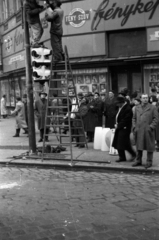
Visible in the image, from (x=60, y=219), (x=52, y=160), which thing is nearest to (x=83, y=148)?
(x=52, y=160)

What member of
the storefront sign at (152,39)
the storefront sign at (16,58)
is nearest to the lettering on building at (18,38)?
the storefront sign at (16,58)

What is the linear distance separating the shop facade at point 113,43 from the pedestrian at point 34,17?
20.9 ft

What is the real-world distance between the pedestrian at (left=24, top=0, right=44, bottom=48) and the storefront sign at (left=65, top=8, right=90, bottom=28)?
745 cm

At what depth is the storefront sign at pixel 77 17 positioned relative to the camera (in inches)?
695

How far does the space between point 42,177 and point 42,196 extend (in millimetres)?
1694

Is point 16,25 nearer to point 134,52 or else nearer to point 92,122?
point 134,52

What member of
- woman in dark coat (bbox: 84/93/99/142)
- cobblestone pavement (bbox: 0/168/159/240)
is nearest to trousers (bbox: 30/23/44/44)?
woman in dark coat (bbox: 84/93/99/142)

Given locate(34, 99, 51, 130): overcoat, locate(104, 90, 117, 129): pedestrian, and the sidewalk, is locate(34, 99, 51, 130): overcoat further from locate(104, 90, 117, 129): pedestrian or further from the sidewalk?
locate(104, 90, 117, 129): pedestrian

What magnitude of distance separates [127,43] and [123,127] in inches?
348

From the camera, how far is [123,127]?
29.6ft

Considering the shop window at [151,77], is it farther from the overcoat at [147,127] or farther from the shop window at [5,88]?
the shop window at [5,88]

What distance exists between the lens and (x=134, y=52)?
54.9 ft

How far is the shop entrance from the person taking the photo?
16.8 metres

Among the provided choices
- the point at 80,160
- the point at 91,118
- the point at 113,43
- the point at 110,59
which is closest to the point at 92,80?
the point at 110,59
